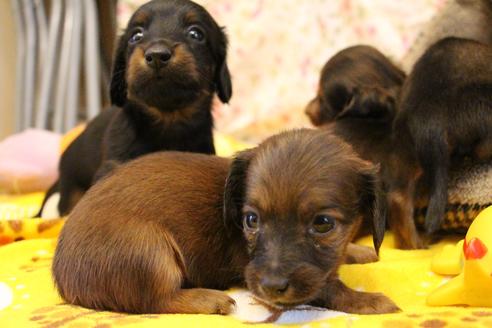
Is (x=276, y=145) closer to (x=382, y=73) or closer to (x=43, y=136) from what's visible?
(x=382, y=73)

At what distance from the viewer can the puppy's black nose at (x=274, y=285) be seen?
1577 mm

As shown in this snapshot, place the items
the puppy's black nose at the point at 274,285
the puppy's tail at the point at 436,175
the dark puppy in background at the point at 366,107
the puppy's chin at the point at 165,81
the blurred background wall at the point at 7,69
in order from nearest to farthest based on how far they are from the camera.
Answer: the puppy's black nose at the point at 274,285
the puppy's tail at the point at 436,175
the puppy's chin at the point at 165,81
the dark puppy in background at the point at 366,107
the blurred background wall at the point at 7,69

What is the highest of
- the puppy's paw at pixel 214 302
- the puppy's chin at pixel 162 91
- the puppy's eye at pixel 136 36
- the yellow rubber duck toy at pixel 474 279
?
the puppy's eye at pixel 136 36

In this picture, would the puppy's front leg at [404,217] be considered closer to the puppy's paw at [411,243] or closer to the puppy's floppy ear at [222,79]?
the puppy's paw at [411,243]

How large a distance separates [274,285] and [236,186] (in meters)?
0.47

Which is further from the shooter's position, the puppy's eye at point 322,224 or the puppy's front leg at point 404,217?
the puppy's front leg at point 404,217

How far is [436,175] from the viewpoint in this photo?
Result: 2.32 m

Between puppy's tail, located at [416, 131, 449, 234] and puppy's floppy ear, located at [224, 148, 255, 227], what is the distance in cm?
76

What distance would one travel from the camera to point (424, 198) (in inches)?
99.3

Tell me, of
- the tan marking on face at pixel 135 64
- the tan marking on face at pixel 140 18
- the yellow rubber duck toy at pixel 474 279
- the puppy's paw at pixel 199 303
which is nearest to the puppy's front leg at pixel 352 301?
the yellow rubber duck toy at pixel 474 279

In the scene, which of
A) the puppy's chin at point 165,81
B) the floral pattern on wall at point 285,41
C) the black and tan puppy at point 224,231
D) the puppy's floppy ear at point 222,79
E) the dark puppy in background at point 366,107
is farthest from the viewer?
the floral pattern on wall at point 285,41

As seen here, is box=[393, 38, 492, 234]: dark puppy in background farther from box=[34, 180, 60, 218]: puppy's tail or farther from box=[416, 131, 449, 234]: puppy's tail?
box=[34, 180, 60, 218]: puppy's tail

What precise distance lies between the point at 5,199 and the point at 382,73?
234cm

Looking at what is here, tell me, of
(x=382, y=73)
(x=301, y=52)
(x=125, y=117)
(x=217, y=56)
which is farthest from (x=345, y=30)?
(x=125, y=117)
